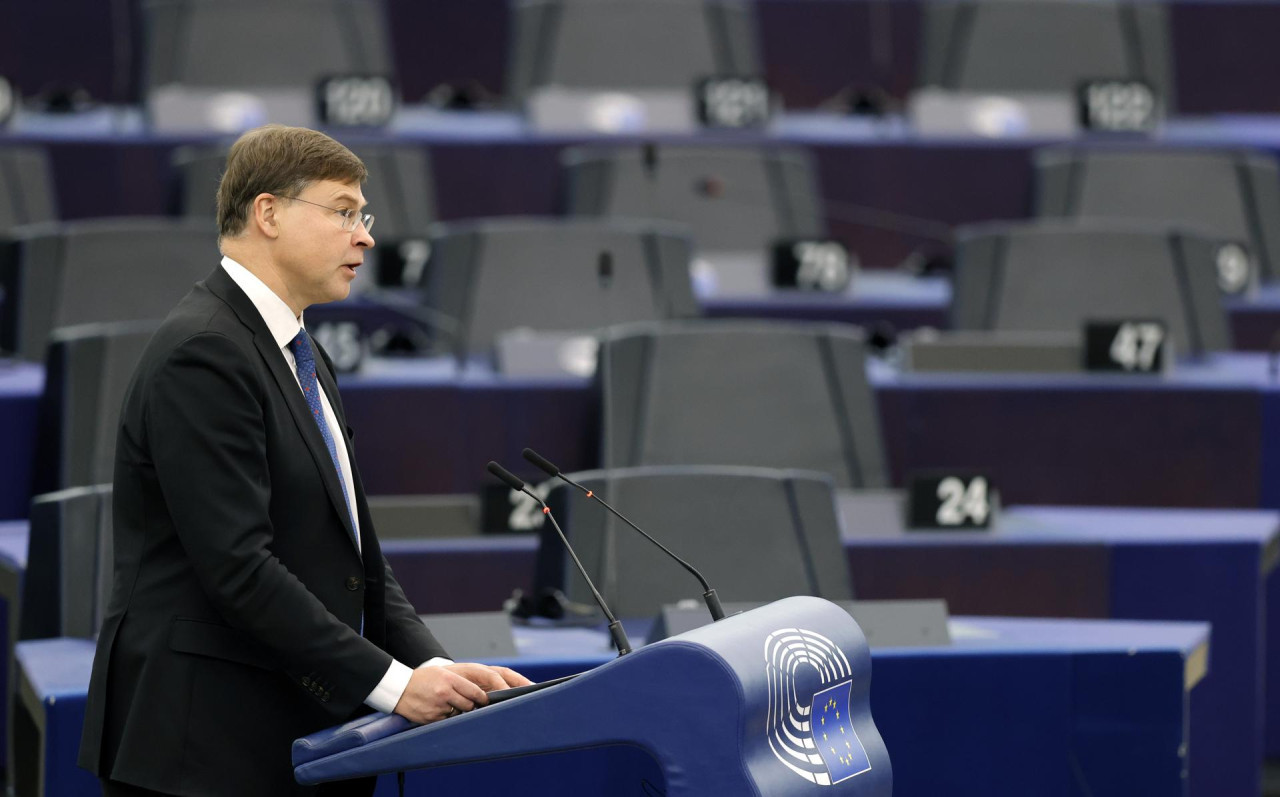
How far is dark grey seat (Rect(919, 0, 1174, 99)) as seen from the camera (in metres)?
5.11

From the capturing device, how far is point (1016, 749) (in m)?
2.25

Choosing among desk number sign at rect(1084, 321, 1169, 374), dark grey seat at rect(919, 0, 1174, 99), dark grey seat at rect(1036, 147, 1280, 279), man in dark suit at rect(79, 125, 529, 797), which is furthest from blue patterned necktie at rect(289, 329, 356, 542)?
dark grey seat at rect(919, 0, 1174, 99)

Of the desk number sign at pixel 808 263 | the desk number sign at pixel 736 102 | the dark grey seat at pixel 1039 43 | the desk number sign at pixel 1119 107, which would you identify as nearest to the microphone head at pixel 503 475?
the desk number sign at pixel 808 263

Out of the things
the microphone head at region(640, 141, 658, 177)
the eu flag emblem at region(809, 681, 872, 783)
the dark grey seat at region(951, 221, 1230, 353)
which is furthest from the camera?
the microphone head at region(640, 141, 658, 177)

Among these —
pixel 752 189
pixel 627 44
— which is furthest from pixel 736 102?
pixel 752 189

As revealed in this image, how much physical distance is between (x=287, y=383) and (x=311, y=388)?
0.04 m

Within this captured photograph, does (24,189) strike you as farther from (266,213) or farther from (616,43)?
(266,213)

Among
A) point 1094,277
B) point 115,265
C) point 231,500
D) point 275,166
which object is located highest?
point 275,166

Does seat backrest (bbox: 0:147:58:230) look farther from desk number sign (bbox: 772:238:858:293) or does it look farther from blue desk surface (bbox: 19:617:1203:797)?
blue desk surface (bbox: 19:617:1203:797)

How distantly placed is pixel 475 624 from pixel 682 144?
2.37 m

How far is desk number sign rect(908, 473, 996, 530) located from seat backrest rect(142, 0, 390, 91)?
2.18 meters

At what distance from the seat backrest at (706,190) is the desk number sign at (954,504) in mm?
1424

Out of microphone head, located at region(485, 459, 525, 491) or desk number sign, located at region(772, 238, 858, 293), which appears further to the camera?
desk number sign, located at region(772, 238, 858, 293)

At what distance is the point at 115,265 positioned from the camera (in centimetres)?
357
